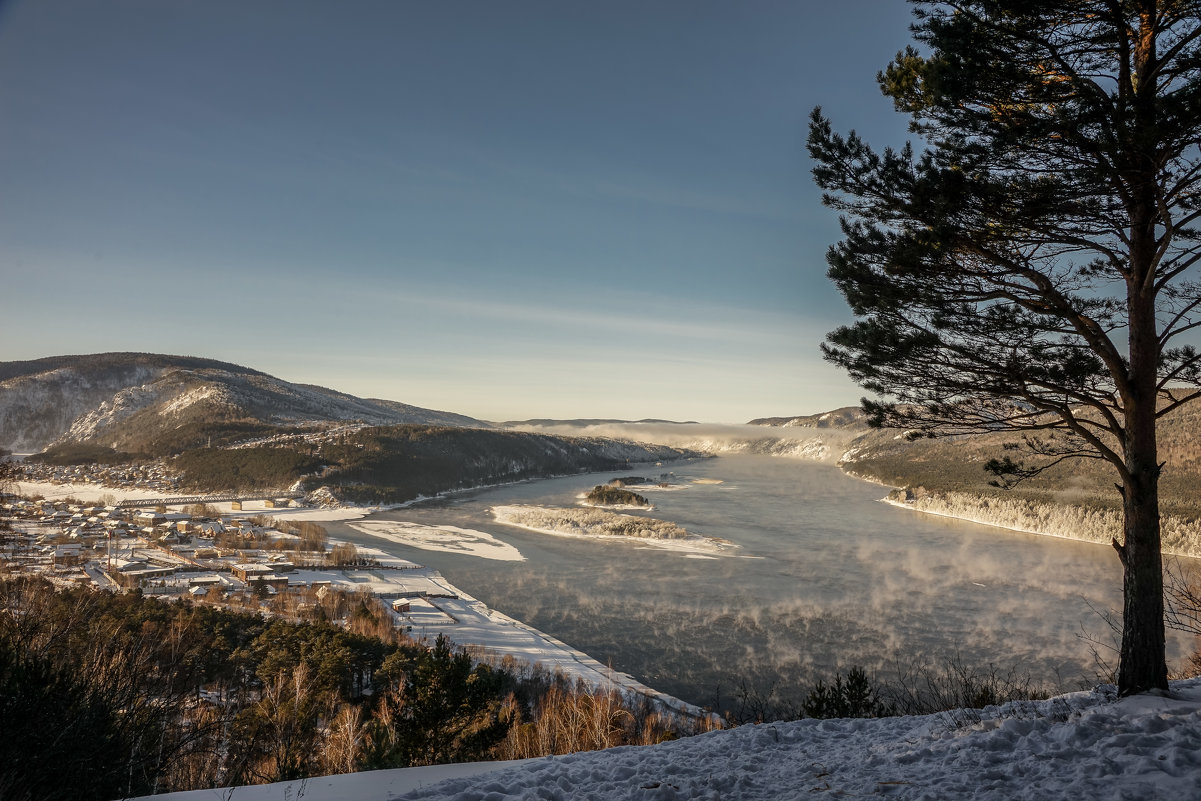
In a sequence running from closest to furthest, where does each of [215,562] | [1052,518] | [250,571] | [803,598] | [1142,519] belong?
[1142,519]
[803,598]
[250,571]
[215,562]
[1052,518]

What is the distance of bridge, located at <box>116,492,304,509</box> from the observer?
54.6 metres

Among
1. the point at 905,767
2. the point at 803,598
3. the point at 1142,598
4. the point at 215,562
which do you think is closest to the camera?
the point at 905,767

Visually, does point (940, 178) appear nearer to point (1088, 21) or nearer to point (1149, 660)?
point (1088, 21)

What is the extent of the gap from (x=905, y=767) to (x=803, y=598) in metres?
21.4

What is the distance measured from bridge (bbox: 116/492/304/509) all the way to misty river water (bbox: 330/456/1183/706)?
22.6 meters

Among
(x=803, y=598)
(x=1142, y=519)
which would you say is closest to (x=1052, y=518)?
(x=803, y=598)

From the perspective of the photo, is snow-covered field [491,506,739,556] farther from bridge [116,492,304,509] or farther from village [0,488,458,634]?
bridge [116,492,304,509]

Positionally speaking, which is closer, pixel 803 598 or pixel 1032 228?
pixel 1032 228

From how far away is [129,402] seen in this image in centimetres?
11962

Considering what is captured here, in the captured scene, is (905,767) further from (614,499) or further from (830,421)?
→ (830,421)

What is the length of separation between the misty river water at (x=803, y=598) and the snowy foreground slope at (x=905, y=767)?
10723mm

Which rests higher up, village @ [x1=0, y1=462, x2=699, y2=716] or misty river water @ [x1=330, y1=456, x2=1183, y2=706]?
misty river water @ [x1=330, y1=456, x2=1183, y2=706]

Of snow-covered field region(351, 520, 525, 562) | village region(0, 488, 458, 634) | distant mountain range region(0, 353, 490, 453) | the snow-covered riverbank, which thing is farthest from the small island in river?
distant mountain range region(0, 353, 490, 453)

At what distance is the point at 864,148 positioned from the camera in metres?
6.13
